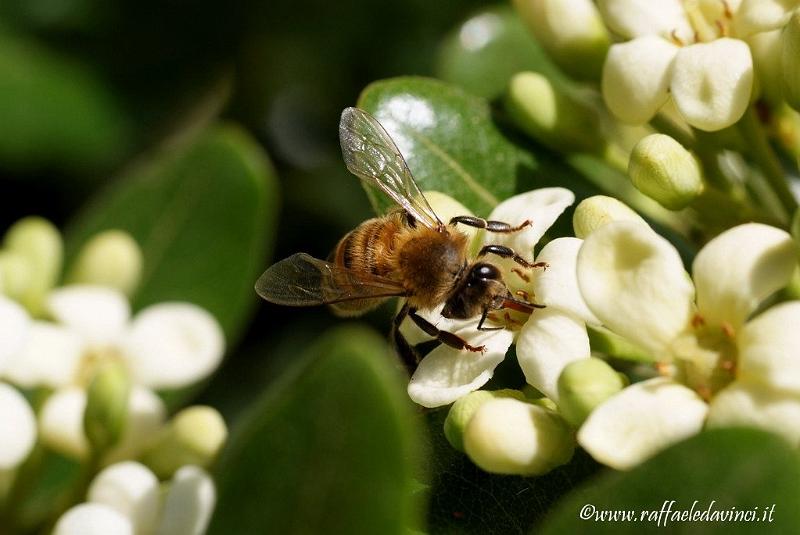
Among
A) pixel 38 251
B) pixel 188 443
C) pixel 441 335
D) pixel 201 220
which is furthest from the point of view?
pixel 201 220

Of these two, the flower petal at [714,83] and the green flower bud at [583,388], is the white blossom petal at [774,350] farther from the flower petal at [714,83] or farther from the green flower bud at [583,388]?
the flower petal at [714,83]

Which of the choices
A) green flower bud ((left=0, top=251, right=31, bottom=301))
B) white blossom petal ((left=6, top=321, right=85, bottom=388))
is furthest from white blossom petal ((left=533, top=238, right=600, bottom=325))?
green flower bud ((left=0, top=251, right=31, bottom=301))

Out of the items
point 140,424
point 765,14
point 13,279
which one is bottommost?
point 140,424

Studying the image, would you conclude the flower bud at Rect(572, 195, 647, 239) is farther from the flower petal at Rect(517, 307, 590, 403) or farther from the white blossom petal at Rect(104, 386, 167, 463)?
the white blossom petal at Rect(104, 386, 167, 463)

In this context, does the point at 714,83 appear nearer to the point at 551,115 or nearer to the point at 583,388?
the point at 551,115

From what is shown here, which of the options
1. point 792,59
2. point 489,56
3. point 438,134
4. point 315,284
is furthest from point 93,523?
point 489,56

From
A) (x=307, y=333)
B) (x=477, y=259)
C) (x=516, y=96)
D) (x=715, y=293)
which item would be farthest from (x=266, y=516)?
(x=307, y=333)

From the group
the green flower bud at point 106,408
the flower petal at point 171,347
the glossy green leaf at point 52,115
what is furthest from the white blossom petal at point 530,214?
the glossy green leaf at point 52,115
